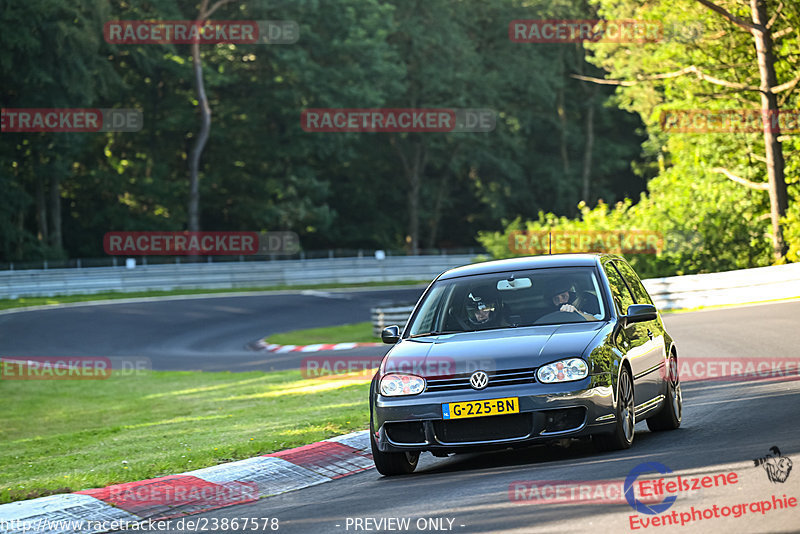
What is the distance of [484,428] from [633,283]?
308 centimetres

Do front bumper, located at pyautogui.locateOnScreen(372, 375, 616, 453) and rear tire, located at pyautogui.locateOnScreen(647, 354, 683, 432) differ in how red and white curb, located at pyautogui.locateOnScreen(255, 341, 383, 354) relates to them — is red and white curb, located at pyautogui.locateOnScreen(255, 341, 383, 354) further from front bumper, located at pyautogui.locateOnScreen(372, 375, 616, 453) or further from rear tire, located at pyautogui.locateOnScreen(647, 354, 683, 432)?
front bumper, located at pyautogui.locateOnScreen(372, 375, 616, 453)

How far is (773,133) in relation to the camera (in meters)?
29.7

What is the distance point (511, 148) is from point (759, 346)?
5941cm

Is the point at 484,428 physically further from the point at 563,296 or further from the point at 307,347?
the point at 307,347

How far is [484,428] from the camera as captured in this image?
8.55 meters

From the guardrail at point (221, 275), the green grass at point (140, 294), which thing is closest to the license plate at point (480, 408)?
the green grass at point (140, 294)

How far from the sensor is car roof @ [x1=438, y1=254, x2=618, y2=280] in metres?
10.1

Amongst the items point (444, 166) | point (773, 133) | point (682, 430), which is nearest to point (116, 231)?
point (444, 166)

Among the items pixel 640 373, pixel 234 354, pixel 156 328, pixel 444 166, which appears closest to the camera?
pixel 640 373

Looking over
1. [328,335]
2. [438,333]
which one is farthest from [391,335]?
[328,335]

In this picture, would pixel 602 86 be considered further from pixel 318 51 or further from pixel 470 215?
pixel 318 51

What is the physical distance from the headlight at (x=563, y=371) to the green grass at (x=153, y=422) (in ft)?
10.1

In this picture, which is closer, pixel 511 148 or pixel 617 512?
pixel 617 512

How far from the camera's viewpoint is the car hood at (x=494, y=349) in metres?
8.62
